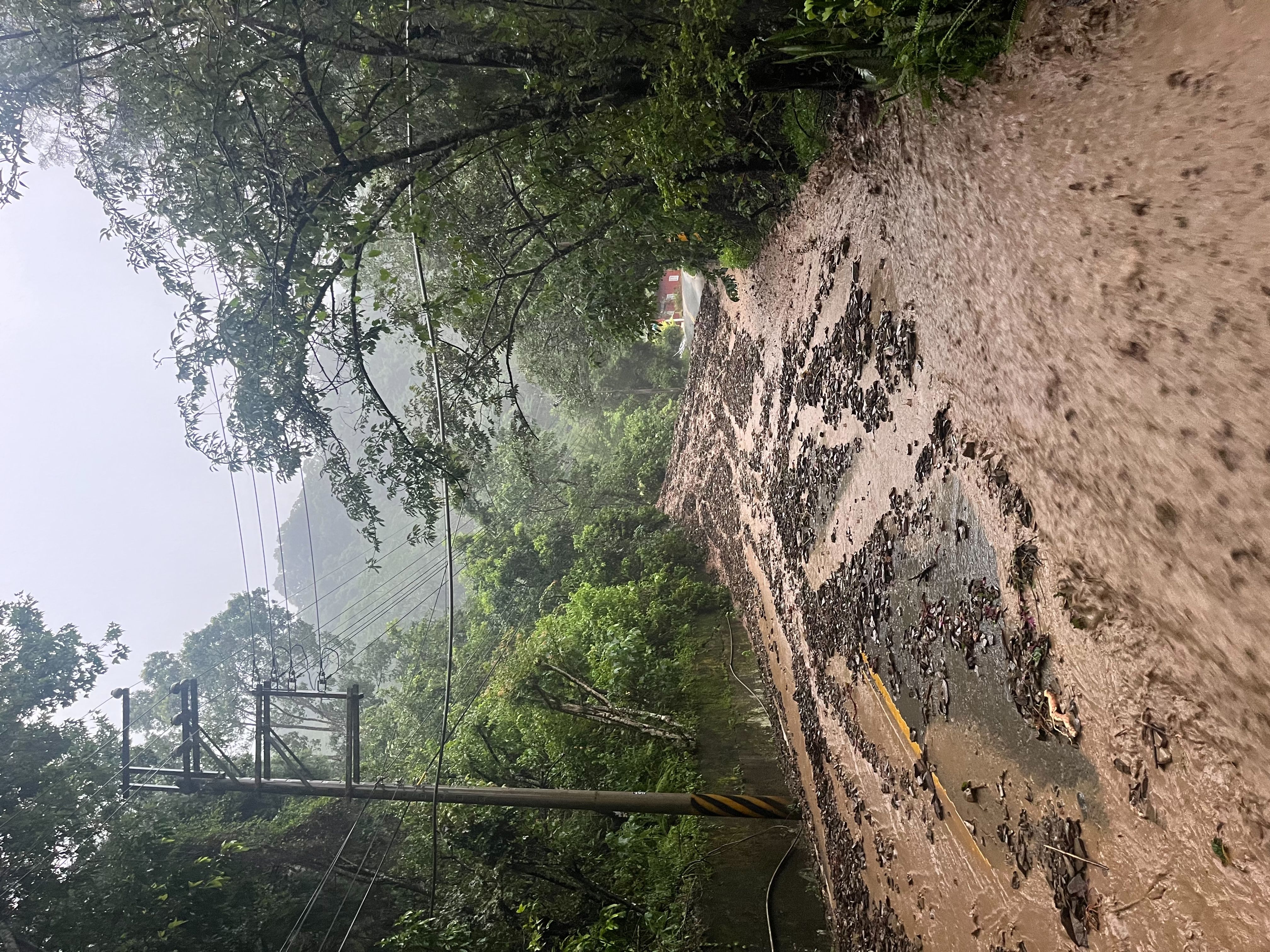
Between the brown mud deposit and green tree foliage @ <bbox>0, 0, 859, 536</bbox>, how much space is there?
147 centimetres

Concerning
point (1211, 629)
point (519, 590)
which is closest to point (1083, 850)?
point (1211, 629)

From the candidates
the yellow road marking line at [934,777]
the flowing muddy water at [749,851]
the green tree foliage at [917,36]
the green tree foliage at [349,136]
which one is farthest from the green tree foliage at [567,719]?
the green tree foliage at [917,36]

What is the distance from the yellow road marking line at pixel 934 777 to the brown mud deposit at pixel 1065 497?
0.8 inches

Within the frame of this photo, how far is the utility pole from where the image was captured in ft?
19.5

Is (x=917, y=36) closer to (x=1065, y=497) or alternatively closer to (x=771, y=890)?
(x=1065, y=497)

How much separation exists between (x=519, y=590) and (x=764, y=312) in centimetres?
854

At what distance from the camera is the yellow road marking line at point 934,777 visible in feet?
12.0

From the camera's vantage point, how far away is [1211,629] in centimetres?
238

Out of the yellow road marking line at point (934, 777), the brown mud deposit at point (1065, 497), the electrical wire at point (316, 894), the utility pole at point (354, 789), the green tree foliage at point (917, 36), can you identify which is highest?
the green tree foliage at point (917, 36)

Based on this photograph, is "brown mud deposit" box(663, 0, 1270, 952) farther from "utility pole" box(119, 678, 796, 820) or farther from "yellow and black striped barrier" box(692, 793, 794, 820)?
"utility pole" box(119, 678, 796, 820)

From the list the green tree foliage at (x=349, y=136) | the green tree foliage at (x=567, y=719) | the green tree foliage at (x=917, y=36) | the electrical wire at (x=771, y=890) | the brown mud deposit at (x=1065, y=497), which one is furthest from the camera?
the green tree foliage at (x=567, y=719)

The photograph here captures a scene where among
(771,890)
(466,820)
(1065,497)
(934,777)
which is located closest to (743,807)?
(771,890)

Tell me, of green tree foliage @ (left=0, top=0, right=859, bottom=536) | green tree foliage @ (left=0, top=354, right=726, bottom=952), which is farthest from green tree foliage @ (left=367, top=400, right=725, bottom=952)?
green tree foliage @ (left=0, top=0, right=859, bottom=536)

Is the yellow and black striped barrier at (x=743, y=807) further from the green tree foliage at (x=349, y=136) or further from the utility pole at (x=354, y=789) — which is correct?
the green tree foliage at (x=349, y=136)
